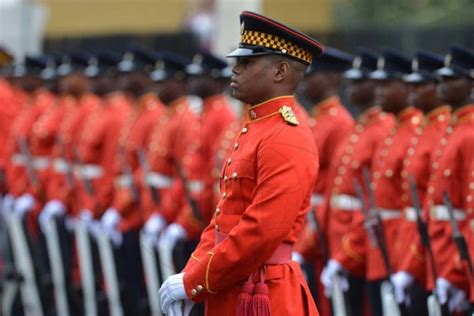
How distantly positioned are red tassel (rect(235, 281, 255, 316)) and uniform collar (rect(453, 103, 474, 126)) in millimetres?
2458

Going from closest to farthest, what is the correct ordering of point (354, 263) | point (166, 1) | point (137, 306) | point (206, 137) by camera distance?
point (354, 263) → point (206, 137) → point (137, 306) → point (166, 1)

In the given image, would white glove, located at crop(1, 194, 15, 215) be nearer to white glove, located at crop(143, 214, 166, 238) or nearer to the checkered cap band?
white glove, located at crop(143, 214, 166, 238)

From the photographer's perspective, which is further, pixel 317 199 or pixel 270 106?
pixel 317 199

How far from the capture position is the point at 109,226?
527 inches

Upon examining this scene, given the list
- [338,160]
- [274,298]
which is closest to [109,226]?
[338,160]

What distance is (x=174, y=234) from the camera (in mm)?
12031

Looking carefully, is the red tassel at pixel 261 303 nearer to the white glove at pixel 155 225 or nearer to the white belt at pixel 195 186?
the white belt at pixel 195 186

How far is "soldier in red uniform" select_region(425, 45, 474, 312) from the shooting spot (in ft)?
29.4

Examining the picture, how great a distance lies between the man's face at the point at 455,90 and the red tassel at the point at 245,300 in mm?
2534

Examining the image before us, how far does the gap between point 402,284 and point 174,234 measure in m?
2.87

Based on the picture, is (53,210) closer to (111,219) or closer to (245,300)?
(111,219)

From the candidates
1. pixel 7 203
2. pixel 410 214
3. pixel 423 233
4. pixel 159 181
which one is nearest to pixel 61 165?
pixel 7 203

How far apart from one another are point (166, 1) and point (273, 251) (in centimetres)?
1598

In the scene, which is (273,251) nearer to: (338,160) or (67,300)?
(338,160)
